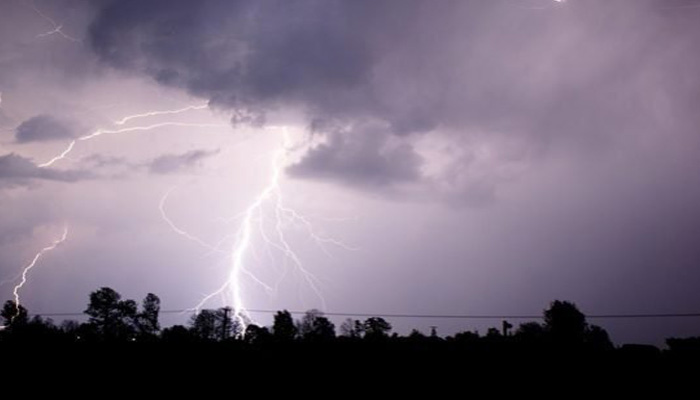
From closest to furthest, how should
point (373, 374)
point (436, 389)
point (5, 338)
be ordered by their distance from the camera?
point (436, 389), point (373, 374), point (5, 338)

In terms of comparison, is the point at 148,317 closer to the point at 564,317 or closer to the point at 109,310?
the point at 109,310

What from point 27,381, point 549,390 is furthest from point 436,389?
point 27,381

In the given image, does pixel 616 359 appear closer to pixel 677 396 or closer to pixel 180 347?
pixel 677 396

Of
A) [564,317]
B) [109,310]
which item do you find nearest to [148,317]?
[109,310]

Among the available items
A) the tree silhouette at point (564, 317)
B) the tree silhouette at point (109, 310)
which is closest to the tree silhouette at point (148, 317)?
the tree silhouette at point (109, 310)

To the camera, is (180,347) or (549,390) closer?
(549,390)

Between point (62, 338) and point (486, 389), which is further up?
point (62, 338)

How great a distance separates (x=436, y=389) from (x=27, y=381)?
31.3 ft

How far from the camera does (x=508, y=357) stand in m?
11.4

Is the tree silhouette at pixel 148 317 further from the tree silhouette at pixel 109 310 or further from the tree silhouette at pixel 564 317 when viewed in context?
the tree silhouette at pixel 564 317

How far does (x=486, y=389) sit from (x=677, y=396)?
4.01 m

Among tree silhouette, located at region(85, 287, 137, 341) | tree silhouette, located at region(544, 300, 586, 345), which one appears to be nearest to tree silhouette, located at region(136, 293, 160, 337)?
tree silhouette, located at region(85, 287, 137, 341)

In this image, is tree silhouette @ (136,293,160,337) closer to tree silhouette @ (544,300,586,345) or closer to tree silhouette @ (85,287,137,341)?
tree silhouette @ (85,287,137,341)

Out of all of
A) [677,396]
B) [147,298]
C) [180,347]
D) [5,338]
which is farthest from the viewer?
[147,298]
